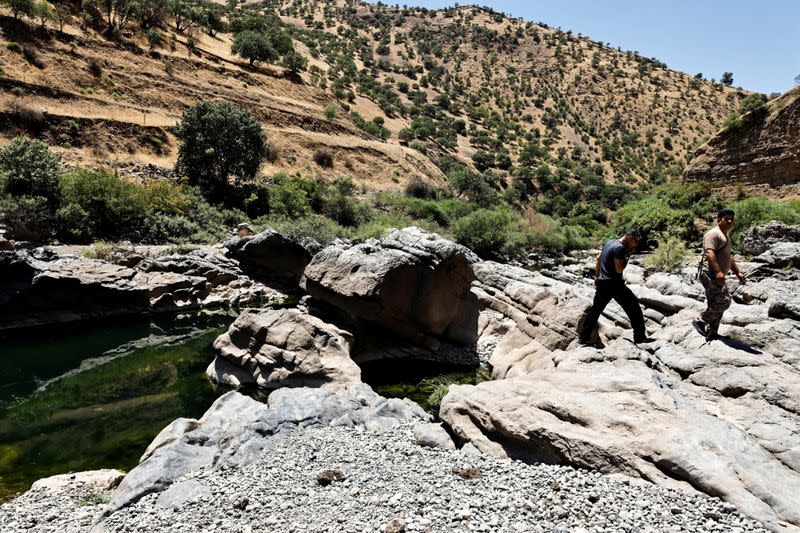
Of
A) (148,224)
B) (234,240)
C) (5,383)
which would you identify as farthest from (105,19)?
(5,383)

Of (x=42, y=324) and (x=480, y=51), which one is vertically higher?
(x=480, y=51)

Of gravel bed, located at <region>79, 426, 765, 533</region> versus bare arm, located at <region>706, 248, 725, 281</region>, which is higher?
bare arm, located at <region>706, 248, 725, 281</region>

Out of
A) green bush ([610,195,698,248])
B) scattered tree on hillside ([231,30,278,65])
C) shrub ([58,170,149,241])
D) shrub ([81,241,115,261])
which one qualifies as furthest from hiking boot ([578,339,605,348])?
scattered tree on hillside ([231,30,278,65])

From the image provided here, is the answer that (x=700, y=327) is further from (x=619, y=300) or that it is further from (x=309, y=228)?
(x=309, y=228)

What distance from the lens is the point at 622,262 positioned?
9031mm

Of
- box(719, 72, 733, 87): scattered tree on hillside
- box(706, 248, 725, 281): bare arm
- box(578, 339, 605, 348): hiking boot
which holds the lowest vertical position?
box(578, 339, 605, 348): hiking boot

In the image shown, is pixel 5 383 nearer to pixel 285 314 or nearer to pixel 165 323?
pixel 165 323

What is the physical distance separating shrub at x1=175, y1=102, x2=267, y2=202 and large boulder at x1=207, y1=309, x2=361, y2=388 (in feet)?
74.0

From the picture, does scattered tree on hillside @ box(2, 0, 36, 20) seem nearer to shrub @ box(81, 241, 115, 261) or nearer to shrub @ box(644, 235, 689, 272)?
shrub @ box(81, 241, 115, 261)

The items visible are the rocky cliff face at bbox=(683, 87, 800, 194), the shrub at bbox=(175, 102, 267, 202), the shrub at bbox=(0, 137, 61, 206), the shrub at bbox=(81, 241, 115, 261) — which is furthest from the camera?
the rocky cliff face at bbox=(683, 87, 800, 194)

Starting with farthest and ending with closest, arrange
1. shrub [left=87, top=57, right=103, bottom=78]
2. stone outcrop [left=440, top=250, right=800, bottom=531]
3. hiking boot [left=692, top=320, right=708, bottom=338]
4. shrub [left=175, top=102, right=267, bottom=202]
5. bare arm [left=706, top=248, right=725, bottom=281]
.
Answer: shrub [left=87, top=57, right=103, bottom=78], shrub [left=175, top=102, right=267, bottom=202], hiking boot [left=692, top=320, right=708, bottom=338], bare arm [left=706, top=248, right=725, bottom=281], stone outcrop [left=440, top=250, right=800, bottom=531]

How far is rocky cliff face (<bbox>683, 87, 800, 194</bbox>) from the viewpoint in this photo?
34125 mm

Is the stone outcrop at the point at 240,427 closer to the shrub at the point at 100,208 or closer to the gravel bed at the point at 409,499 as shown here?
the gravel bed at the point at 409,499

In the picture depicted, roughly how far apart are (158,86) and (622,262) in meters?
44.5
